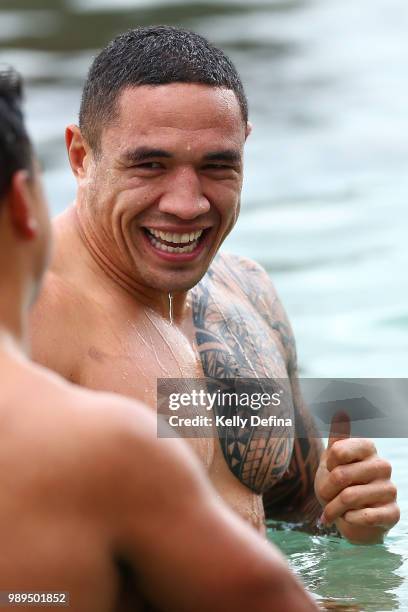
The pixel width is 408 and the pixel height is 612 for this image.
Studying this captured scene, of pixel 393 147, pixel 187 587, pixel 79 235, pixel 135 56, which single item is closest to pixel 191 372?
pixel 79 235

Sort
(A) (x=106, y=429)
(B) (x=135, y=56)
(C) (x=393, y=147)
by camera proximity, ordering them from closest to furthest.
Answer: (A) (x=106, y=429) → (B) (x=135, y=56) → (C) (x=393, y=147)

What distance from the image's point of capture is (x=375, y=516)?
201 inches

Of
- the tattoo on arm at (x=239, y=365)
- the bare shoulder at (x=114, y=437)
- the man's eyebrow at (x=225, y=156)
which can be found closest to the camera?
the bare shoulder at (x=114, y=437)

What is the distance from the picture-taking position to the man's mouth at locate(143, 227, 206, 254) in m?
4.86

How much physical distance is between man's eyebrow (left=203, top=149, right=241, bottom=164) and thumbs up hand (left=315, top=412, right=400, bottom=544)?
3.13ft

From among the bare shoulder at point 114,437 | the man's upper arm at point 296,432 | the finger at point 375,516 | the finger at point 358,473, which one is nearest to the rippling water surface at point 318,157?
the man's upper arm at point 296,432

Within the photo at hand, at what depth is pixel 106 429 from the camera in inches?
105

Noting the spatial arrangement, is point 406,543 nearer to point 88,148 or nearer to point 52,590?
point 88,148

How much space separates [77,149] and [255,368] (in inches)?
40.0

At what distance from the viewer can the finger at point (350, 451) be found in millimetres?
5055

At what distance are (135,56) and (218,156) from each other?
1.33 feet

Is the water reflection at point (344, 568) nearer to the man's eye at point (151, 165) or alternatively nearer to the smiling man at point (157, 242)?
the smiling man at point (157, 242)

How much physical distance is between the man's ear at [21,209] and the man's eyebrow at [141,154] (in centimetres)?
191

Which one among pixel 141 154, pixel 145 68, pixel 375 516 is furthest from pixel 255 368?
pixel 145 68
